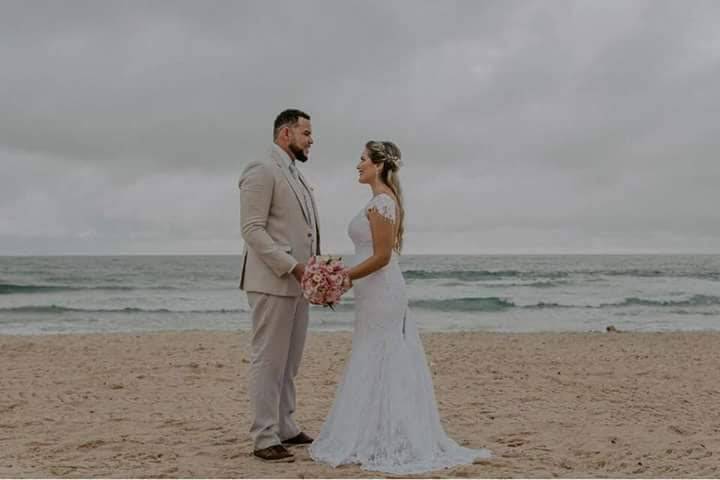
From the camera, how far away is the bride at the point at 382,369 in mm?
4398

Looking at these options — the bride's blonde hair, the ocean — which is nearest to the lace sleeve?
the bride's blonde hair

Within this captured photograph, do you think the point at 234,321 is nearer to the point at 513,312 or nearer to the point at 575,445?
the point at 513,312

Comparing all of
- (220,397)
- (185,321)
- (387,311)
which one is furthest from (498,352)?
(185,321)

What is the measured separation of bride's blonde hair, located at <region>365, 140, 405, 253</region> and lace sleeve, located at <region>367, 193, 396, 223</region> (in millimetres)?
129

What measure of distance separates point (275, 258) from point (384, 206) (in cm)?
74

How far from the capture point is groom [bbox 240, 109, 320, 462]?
434 centimetres

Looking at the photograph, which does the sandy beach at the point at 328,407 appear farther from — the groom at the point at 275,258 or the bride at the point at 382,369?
the groom at the point at 275,258

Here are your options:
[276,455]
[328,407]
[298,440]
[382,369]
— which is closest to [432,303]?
[328,407]

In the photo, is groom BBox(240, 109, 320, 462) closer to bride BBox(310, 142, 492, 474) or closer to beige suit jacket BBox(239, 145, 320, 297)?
beige suit jacket BBox(239, 145, 320, 297)

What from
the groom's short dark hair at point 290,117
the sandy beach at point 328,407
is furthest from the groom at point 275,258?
the sandy beach at point 328,407

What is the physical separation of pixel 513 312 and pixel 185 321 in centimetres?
1029

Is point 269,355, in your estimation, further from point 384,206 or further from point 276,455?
point 384,206

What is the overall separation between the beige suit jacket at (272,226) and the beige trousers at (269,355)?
0.30 ft

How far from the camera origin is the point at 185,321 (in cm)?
2012
